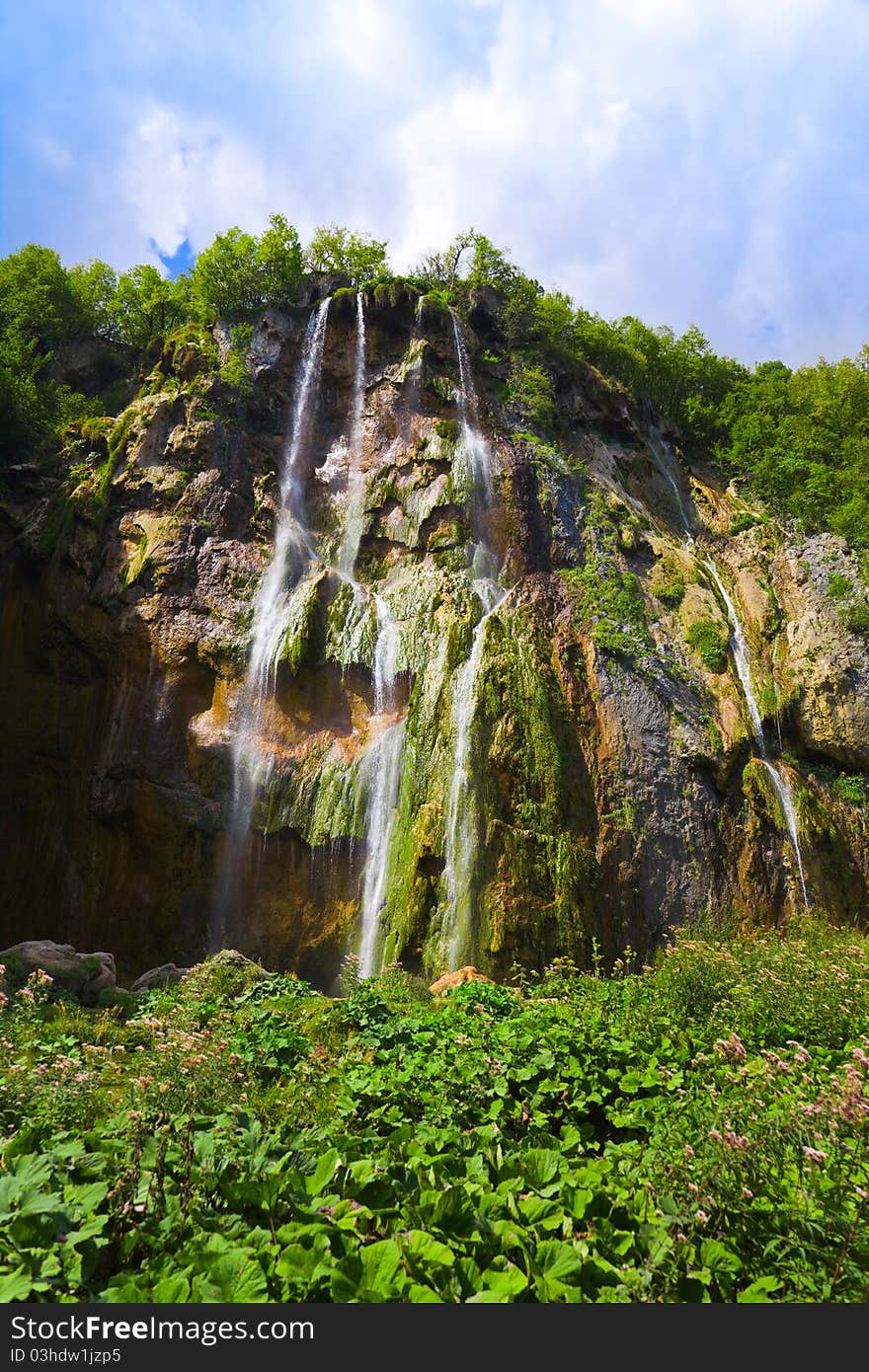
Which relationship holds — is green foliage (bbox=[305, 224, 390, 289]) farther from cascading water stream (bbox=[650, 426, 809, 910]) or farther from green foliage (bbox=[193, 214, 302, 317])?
cascading water stream (bbox=[650, 426, 809, 910])

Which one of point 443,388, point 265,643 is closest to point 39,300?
point 443,388

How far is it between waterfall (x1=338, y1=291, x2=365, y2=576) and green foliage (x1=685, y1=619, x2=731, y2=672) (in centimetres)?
866

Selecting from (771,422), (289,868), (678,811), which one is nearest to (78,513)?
(289,868)

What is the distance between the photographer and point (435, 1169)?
351 cm

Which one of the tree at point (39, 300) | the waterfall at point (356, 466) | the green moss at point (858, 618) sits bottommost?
the green moss at point (858, 618)

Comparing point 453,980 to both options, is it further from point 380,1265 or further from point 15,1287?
point 15,1287

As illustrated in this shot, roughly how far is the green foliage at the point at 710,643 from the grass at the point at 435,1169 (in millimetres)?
12602

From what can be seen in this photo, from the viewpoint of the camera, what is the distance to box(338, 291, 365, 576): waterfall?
19.0m

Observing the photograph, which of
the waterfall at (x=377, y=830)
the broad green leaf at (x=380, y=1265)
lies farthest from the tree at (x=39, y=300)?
the broad green leaf at (x=380, y=1265)

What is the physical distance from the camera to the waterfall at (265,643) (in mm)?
14664

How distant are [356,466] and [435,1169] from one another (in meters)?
19.1

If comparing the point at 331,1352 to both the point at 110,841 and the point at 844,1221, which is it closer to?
the point at 844,1221

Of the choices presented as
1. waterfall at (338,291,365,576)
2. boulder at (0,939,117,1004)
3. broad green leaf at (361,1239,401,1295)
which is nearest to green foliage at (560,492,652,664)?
waterfall at (338,291,365,576)

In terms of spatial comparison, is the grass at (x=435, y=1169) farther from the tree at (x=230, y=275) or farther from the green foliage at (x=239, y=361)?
the tree at (x=230, y=275)
